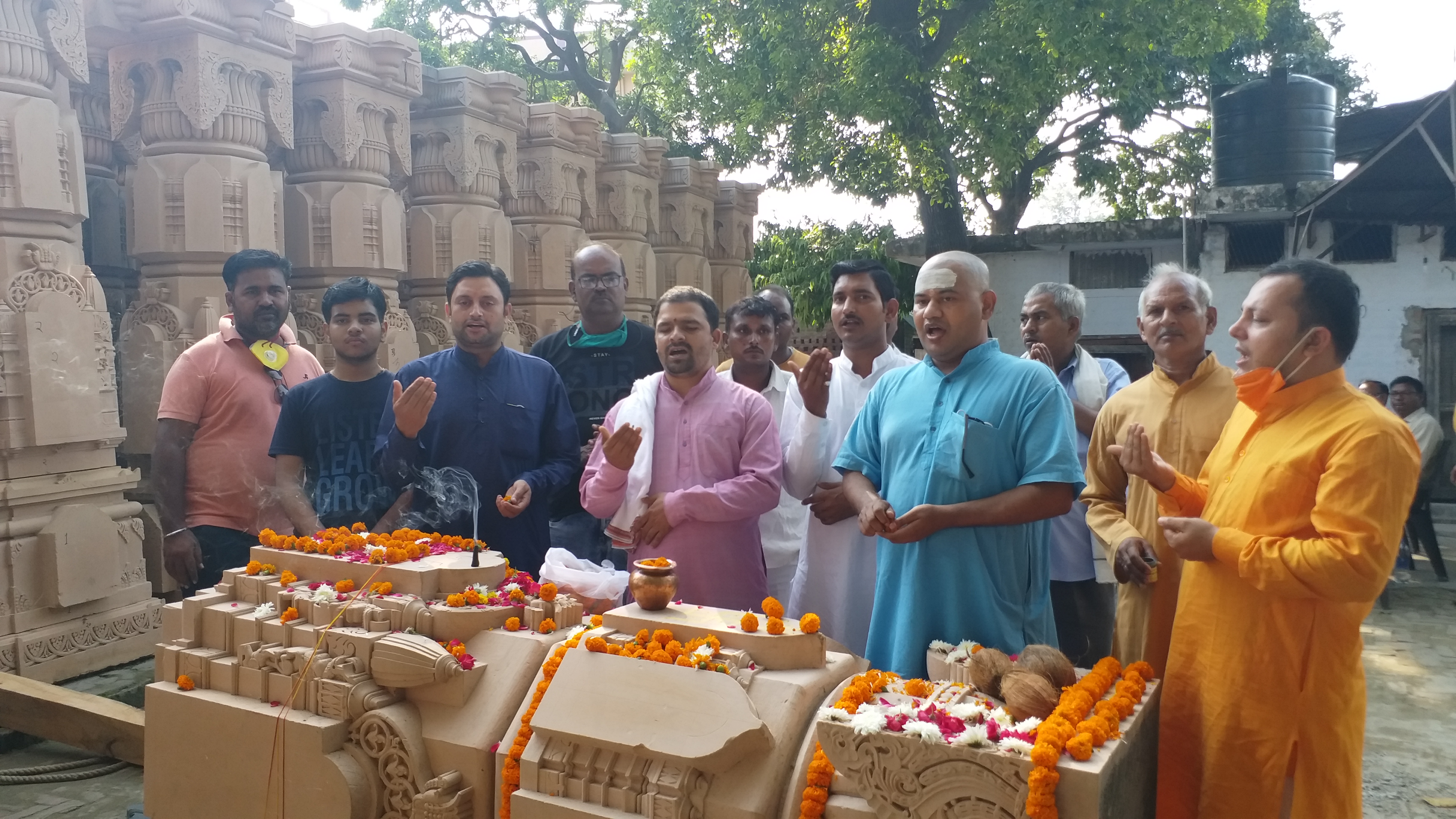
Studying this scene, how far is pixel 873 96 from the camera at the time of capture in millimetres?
10359

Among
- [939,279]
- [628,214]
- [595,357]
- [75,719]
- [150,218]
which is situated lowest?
[75,719]

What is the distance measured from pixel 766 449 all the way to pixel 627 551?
0.63 m

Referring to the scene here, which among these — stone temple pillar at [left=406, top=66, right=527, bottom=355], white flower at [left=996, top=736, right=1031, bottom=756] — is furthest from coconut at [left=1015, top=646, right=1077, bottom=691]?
stone temple pillar at [left=406, top=66, right=527, bottom=355]

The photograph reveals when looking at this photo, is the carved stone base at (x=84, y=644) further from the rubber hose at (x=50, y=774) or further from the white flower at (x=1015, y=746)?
the white flower at (x=1015, y=746)

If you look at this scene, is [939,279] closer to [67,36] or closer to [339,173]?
[67,36]

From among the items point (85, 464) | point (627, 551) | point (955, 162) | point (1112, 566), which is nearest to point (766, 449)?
point (627, 551)

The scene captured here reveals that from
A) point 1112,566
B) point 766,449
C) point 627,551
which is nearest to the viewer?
point 1112,566

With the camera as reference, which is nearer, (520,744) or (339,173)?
(520,744)

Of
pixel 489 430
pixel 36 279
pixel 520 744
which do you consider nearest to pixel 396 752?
pixel 520 744

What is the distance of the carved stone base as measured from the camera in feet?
14.1

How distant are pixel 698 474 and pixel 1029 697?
140cm

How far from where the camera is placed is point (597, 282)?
4.04m

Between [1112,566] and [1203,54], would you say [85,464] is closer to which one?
[1112,566]

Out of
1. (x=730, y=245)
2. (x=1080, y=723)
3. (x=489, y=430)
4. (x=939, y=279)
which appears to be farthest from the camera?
(x=730, y=245)
